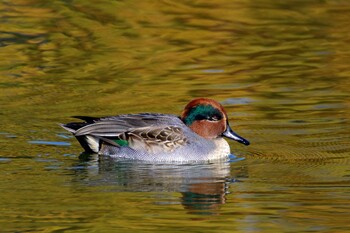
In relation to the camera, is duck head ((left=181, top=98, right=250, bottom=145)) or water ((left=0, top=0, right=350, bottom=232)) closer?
water ((left=0, top=0, right=350, bottom=232))

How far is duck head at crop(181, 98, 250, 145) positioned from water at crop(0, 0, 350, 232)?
320 mm

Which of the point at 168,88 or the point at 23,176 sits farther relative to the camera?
the point at 168,88

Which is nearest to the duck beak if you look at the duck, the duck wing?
the duck

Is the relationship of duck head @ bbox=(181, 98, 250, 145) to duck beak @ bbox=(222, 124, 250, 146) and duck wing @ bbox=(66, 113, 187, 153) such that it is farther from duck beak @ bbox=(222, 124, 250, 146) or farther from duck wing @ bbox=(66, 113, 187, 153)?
duck wing @ bbox=(66, 113, 187, 153)

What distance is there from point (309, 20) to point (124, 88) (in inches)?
208

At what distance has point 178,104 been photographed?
14320 mm

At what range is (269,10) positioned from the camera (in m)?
20.4

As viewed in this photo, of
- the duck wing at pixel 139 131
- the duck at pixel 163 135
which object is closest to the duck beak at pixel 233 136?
the duck at pixel 163 135

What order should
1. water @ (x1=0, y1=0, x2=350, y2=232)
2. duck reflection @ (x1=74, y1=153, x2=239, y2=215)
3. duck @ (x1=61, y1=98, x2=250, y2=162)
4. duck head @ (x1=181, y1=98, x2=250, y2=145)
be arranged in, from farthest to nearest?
duck head @ (x1=181, y1=98, x2=250, y2=145)
duck @ (x1=61, y1=98, x2=250, y2=162)
duck reflection @ (x1=74, y1=153, x2=239, y2=215)
water @ (x1=0, y1=0, x2=350, y2=232)

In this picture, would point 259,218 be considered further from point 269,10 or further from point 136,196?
point 269,10

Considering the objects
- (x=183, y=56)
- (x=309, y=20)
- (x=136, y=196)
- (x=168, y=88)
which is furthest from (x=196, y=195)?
(x=309, y=20)

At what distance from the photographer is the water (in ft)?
32.1

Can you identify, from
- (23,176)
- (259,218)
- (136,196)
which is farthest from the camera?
(23,176)

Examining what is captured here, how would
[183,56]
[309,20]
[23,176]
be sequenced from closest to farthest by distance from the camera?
[23,176]
[183,56]
[309,20]
